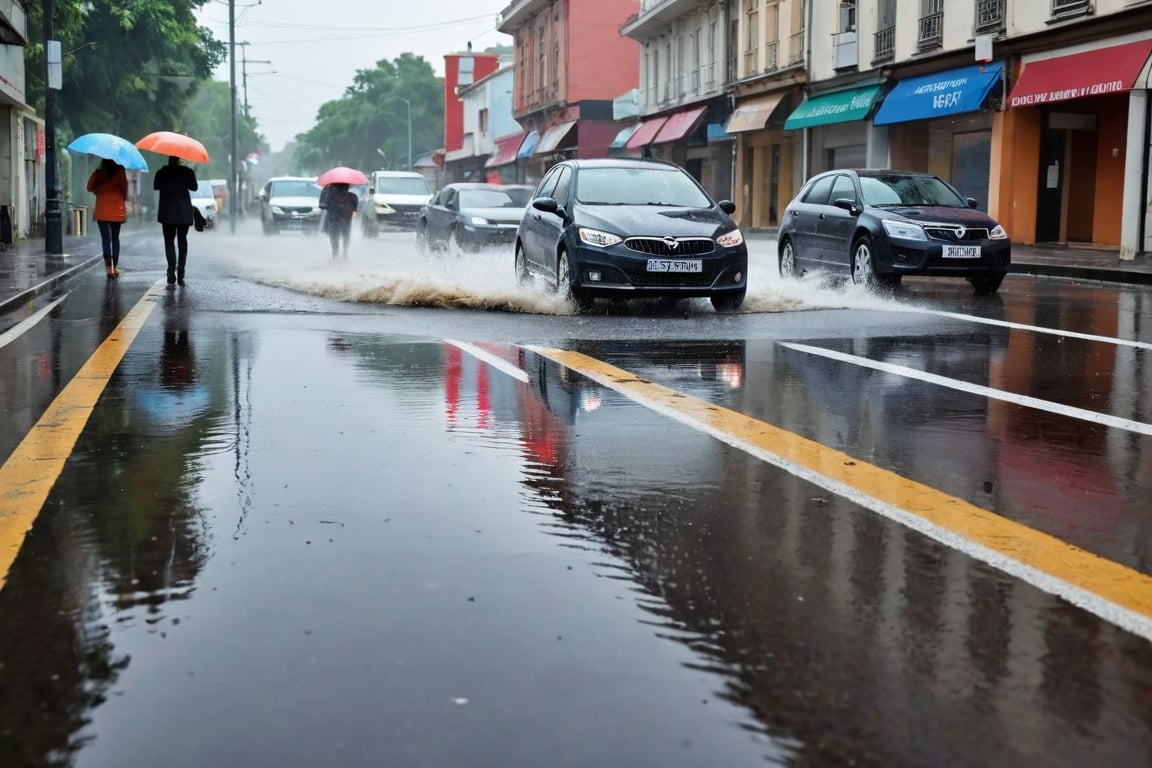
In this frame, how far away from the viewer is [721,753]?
9.57ft

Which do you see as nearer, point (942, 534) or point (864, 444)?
point (942, 534)

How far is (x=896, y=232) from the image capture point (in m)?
16.7

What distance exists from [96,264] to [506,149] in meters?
48.0

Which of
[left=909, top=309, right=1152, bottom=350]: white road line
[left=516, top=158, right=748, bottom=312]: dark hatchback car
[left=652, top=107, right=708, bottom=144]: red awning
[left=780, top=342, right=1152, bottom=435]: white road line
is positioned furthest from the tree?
[left=780, top=342, right=1152, bottom=435]: white road line

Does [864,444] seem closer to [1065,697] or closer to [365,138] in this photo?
[1065,697]

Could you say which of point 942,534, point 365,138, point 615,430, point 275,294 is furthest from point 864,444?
point 365,138

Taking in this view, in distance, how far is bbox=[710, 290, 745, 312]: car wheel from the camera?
14.1 metres

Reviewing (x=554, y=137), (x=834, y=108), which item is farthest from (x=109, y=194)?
(x=554, y=137)

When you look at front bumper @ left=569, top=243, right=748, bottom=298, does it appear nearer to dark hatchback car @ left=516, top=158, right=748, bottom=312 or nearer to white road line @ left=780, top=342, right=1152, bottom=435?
dark hatchback car @ left=516, top=158, right=748, bottom=312

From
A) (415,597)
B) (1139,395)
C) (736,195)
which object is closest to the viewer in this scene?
(415,597)

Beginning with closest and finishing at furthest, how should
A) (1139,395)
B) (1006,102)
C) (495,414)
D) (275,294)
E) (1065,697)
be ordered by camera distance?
(1065,697) < (495,414) < (1139,395) < (275,294) < (1006,102)

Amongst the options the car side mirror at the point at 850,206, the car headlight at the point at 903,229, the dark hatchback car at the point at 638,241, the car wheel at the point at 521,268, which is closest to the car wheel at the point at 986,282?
the car headlight at the point at 903,229

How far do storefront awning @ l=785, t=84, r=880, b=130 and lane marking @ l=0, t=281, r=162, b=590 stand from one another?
25.9 metres

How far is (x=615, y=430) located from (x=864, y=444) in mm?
1143
